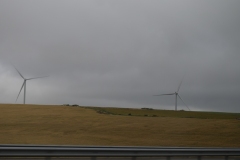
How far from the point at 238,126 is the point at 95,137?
1462 centimetres

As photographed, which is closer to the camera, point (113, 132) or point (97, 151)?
point (97, 151)

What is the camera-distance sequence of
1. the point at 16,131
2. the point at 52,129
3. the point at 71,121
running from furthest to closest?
the point at 71,121, the point at 52,129, the point at 16,131

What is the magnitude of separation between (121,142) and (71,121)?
40.4ft

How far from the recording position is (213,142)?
23.8 m

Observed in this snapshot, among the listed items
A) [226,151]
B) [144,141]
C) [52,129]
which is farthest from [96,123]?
[226,151]

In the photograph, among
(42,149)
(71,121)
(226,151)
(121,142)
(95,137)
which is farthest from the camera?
(71,121)

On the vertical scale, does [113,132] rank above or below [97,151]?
above

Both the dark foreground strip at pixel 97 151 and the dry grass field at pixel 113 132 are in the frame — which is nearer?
the dark foreground strip at pixel 97 151

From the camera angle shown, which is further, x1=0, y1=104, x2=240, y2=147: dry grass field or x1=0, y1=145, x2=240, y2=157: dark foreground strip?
x1=0, y1=104, x2=240, y2=147: dry grass field

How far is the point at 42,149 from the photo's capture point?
11.6m
